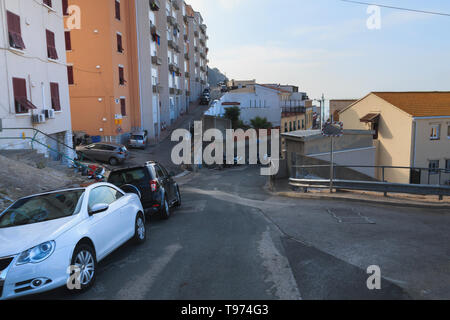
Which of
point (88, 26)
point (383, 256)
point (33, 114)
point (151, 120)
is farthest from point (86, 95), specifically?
point (383, 256)

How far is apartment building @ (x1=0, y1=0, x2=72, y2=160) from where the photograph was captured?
16047 mm

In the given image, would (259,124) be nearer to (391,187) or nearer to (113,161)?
(113,161)

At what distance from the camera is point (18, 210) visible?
615 centimetres

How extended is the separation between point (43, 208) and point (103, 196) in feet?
3.58

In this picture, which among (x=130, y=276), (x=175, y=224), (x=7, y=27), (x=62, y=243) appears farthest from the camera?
(x=7, y=27)

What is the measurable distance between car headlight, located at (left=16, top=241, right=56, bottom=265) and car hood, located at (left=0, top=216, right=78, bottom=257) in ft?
0.17

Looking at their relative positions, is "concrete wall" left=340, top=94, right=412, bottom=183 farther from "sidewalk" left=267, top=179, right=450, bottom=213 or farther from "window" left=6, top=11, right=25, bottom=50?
"window" left=6, top=11, right=25, bottom=50

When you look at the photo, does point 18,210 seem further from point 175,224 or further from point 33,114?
point 33,114

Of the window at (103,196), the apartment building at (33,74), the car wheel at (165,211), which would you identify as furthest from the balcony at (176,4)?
the window at (103,196)

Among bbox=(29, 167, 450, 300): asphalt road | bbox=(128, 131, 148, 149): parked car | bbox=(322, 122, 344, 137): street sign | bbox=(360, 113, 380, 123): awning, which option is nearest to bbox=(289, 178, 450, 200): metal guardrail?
bbox=(29, 167, 450, 300): asphalt road

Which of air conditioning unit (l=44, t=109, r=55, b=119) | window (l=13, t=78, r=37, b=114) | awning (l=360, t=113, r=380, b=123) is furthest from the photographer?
awning (l=360, t=113, r=380, b=123)

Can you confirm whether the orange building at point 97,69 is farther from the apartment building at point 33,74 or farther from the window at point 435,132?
the window at point 435,132

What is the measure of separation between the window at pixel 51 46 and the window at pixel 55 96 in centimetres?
151

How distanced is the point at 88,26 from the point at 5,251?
3015 cm
